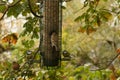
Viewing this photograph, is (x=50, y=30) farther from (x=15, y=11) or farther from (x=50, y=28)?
(x=15, y=11)

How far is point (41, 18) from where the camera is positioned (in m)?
2.62

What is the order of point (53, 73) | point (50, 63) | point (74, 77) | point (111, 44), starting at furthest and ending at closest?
point (111, 44)
point (50, 63)
point (53, 73)
point (74, 77)

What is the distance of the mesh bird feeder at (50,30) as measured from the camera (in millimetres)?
2541

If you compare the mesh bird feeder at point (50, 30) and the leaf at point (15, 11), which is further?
the mesh bird feeder at point (50, 30)

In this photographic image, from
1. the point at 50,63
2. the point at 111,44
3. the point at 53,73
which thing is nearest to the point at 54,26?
the point at 50,63

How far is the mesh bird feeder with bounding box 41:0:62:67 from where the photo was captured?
2.54 meters

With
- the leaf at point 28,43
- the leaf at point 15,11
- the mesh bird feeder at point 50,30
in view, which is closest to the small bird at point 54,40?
the mesh bird feeder at point 50,30

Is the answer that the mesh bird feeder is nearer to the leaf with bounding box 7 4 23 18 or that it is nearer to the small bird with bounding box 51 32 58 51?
the small bird with bounding box 51 32 58 51

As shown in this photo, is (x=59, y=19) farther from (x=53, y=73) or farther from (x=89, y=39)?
(x=89, y=39)

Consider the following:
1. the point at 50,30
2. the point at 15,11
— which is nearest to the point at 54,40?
the point at 50,30

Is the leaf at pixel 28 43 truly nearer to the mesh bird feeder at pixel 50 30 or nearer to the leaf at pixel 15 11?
the mesh bird feeder at pixel 50 30

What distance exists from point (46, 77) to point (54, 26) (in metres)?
0.51

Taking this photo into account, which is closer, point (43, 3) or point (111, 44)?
point (43, 3)

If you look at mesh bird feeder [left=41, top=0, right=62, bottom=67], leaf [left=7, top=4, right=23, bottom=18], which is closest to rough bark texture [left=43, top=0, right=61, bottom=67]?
mesh bird feeder [left=41, top=0, right=62, bottom=67]
